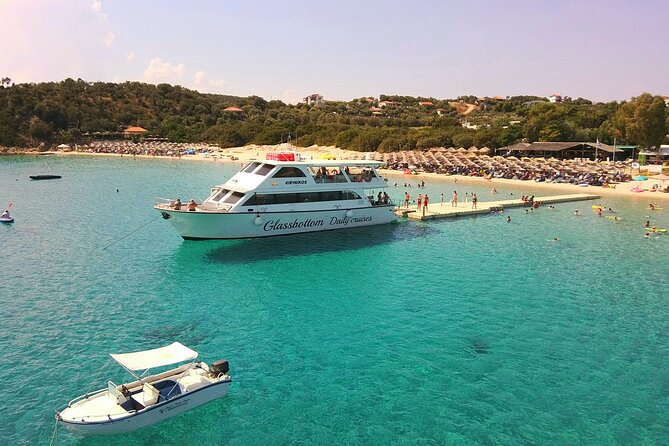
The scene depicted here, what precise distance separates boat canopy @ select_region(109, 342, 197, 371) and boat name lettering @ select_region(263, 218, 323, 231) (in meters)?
18.0

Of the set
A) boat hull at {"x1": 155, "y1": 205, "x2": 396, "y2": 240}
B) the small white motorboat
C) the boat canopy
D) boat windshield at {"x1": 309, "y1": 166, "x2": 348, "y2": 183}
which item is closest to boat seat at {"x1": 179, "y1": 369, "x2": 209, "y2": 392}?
the small white motorboat

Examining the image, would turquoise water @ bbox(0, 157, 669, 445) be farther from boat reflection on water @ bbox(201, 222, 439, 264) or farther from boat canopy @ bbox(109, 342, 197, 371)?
boat canopy @ bbox(109, 342, 197, 371)

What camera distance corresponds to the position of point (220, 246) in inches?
1204

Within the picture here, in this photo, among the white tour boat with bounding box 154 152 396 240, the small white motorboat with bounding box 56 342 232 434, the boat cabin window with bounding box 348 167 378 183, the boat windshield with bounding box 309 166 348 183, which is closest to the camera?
the small white motorboat with bounding box 56 342 232 434

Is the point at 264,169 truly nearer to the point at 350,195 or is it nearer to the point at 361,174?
the point at 350,195

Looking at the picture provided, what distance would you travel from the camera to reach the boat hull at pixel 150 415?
477 inches

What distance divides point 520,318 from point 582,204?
38.7 metres

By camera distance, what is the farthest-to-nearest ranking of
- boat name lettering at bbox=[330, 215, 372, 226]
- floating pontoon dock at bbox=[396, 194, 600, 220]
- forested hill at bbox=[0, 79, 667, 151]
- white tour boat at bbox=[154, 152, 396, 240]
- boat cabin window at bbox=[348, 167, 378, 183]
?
1. forested hill at bbox=[0, 79, 667, 151]
2. floating pontoon dock at bbox=[396, 194, 600, 220]
3. boat cabin window at bbox=[348, 167, 378, 183]
4. boat name lettering at bbox=[330, 215, 372, 226]
5. white tour boat at bbox=[154, 152, 396, 240]

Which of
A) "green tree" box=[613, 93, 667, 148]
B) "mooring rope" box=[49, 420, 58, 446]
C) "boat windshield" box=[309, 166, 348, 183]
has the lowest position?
"mooring rope" box=[49, 420, 58, 446]

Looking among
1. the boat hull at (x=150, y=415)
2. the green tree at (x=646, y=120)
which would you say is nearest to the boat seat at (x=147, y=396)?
the boat hull at (x=150, y=415)

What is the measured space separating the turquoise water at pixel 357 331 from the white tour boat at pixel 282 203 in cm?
98

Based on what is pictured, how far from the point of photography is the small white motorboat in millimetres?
12242

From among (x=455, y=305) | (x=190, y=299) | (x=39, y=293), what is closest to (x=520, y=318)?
(x=455, y=305)

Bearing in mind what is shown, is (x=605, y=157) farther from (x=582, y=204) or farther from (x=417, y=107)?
(x=417, y=107)
